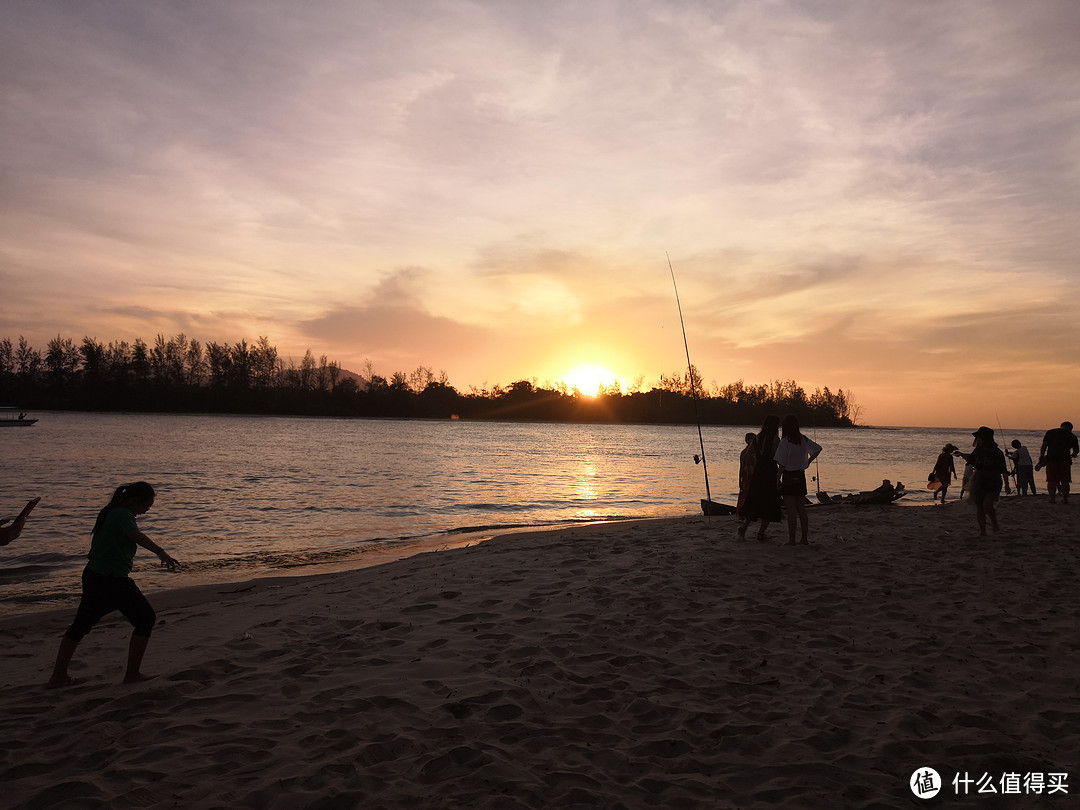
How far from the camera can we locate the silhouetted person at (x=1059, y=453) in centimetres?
1499

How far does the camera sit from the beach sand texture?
3.68 metres

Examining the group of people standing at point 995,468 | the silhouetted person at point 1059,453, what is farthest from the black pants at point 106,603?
the silhouetted person at point 1059,453

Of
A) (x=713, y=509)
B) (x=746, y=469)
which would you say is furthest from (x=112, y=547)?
(x=713, y=509)

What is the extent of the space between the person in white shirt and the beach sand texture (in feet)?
5.84

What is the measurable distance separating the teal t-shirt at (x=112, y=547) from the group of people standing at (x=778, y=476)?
8658 millimetres

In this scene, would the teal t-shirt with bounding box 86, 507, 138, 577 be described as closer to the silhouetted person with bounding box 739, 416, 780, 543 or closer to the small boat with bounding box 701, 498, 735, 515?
the silhouetted person with bounding box 739, 416, 780, 543

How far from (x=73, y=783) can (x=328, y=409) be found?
501 feet

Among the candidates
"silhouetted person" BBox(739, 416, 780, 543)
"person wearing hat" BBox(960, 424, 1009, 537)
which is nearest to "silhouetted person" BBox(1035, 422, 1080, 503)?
"person wearing hat" BBox(960, 424, 1009, 537)

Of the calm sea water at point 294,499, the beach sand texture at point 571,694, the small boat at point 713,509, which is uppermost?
the beach sand texture at point 571,694

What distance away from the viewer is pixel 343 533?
17.0 metres

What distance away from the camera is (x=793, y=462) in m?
10.0

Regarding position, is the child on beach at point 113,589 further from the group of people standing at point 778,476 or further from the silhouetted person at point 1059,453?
the silhouetted person at point 1059,453

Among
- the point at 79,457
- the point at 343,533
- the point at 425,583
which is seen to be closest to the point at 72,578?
the point at 343,533

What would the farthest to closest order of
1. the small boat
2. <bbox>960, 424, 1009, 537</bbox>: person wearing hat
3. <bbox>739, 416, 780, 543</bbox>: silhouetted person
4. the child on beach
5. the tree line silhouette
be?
1. the tree line silhouette
2. the small boat
3. <bbox>960, 424, 1009, 537</bbox>: person wearing hat
4. <bbox>739, 416, 780, 543</bbox>: silhouetted person
5. the child on beach
